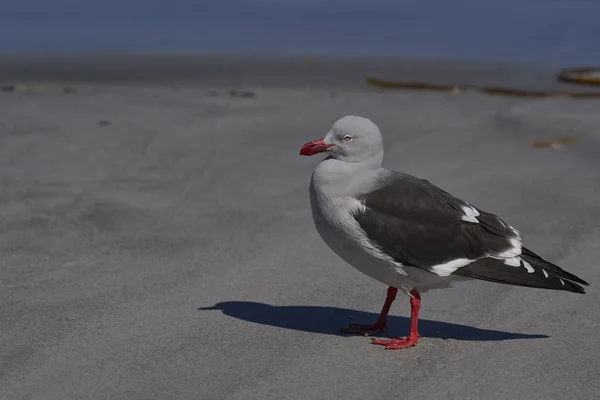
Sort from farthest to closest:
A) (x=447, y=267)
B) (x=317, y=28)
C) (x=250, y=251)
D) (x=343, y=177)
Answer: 1. (x=317, y=28)
2. (x=250, y=251)
3. (x=343, y=177)
4. (x=447, y=267)

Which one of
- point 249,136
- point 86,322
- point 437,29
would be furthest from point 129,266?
point 437,29

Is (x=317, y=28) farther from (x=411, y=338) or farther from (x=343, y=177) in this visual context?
(x=411, y=338)

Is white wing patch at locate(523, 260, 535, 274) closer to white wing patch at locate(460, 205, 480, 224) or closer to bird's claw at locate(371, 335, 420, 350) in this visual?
white wing patch at locate(460, 205, 480, 224)

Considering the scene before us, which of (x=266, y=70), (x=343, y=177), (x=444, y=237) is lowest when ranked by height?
(x=266, y=70)

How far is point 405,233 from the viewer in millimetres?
4371

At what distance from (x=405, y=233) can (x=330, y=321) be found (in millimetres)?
696

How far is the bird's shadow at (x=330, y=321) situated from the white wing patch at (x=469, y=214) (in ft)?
1.83

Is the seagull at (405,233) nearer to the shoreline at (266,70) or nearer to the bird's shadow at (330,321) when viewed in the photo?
the bird's shadow at (330,321)

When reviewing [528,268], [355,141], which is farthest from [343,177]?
[528,268]

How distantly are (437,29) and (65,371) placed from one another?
635 inches

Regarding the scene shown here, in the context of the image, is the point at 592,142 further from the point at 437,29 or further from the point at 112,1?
the point at 112,1

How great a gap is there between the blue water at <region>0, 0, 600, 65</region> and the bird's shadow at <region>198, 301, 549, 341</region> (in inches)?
413

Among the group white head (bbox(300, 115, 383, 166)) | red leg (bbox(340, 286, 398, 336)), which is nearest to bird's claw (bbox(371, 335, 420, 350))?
red leg (bbox(340, 286, 398, 336))

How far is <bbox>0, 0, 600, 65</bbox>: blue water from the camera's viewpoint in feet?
52.1
